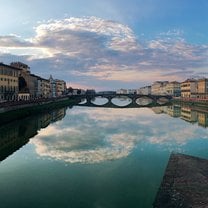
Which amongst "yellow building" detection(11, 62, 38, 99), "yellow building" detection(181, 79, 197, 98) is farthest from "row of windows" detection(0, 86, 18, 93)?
"yellow building" detection(181, 79, 197, 98)

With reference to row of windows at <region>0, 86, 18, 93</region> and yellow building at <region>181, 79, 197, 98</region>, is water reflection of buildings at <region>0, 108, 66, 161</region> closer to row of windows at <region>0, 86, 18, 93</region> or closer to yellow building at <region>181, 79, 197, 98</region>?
row of windows at <region>0, 86, 18, 93</region>

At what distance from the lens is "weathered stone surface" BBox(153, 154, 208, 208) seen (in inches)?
614

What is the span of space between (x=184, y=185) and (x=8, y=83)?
229 ft

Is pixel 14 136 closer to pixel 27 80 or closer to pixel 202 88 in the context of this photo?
pixel 27 80

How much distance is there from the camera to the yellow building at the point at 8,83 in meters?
76.3

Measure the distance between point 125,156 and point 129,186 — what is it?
8.52 m

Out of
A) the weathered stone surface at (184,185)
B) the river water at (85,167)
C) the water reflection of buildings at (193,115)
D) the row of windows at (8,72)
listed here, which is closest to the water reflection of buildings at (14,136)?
the river water at (85,167)

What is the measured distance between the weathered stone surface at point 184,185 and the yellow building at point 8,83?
57733mm

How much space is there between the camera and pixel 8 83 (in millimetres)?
80562

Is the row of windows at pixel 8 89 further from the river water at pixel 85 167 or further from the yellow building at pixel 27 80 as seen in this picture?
the river water at pixel 85 167

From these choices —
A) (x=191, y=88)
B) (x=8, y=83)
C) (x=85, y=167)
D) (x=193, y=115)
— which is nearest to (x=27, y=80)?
(x=8, y=83)


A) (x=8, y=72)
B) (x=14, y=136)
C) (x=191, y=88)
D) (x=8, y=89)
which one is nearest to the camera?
(x=14, y=136)

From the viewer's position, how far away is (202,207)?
14734 mm

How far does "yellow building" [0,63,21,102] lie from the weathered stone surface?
189ft
